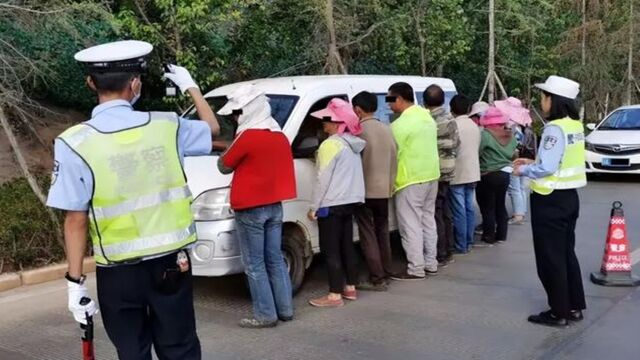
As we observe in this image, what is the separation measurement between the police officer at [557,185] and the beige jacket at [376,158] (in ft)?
4.65

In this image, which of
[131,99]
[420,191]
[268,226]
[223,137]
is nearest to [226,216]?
[268,226]

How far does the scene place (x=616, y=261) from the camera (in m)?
6.72

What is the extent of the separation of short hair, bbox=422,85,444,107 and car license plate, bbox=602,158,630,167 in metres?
7.45

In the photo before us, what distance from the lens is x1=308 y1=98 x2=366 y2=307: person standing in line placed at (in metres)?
5.92

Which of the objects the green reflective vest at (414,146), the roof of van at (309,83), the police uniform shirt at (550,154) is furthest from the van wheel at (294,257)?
the police uniform shirt at (550,154)

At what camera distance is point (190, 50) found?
9617 mm

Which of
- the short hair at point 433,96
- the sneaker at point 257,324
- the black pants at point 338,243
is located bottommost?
the sneaker at point 257,324

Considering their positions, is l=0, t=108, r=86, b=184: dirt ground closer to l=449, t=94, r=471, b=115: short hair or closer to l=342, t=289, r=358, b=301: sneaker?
l=342, t=289, r=358, b=301: sneaker

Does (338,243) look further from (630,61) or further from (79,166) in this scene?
(630,61)

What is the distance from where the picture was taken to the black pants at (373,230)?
6.63 metres

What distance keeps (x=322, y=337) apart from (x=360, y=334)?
0.96ft

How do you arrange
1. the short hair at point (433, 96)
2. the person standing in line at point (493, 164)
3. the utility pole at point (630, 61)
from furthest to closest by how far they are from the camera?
the utility pole at point (630, 61), the person standing in line at point (493, 164), the short hair at point (433, 96)

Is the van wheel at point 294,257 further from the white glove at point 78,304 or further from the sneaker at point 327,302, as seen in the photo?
the white glove at point 78,304

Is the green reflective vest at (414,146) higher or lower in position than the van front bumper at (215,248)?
higher
